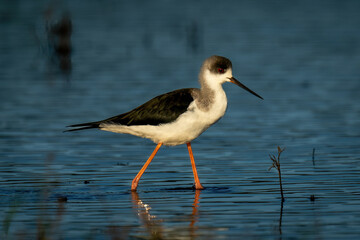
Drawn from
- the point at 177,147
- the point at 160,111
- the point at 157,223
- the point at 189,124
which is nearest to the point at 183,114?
the point at 189,124

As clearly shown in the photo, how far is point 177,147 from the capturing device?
45.5ft

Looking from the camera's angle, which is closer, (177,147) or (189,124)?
(189,124)

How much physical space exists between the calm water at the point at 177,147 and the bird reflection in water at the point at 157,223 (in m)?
0.02

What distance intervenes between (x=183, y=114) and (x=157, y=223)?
2.40 meters

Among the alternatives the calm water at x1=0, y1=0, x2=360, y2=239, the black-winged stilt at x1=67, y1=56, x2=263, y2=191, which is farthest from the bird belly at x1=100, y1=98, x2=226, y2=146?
the calm water at x1=0, y1=0, x2=360, y2=239

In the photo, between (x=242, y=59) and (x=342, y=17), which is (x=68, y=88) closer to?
(x=242, y=59)

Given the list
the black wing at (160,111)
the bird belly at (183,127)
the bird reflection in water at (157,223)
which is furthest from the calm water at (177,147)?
the black wing at (160,111)

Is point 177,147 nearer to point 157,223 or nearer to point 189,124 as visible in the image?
point 189,124

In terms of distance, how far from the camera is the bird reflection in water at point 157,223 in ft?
26.8

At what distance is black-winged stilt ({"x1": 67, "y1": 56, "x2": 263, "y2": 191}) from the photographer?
35.2 feet

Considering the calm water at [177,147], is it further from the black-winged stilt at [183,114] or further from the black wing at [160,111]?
the black wing at [160,111]

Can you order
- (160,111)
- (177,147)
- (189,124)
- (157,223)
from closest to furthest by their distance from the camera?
1. (157,223)
2. (189,124)
3. (160,111)
4. (177,147)

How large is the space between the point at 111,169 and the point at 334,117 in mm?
5656

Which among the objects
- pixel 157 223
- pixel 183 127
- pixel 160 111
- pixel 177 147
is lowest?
pixel 177 147
